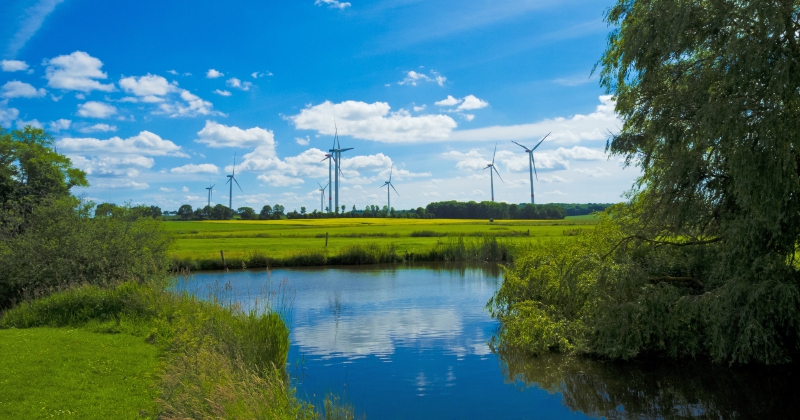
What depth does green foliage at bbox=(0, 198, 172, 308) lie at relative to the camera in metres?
20.3

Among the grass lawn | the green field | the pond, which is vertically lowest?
the pond

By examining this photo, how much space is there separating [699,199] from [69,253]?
2135cm

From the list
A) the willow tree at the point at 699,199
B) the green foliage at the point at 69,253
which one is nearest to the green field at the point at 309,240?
the green foliage at the point at 69,253

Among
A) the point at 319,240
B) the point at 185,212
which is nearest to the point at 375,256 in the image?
the point at 319,240

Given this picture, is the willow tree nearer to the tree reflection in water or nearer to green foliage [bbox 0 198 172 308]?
the tree reflection in water

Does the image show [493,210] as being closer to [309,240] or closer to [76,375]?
[309,240]

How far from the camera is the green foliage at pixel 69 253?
2028 centimetres

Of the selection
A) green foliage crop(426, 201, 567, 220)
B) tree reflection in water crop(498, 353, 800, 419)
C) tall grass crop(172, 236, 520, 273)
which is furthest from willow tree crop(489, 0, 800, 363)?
green foliage crop(426, 201, 567, 220)

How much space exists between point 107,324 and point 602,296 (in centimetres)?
1426

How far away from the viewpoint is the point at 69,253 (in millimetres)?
21078

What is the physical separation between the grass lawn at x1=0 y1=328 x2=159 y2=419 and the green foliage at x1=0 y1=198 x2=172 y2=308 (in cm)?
562

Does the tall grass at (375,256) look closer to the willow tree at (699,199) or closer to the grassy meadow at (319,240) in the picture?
the grassy meadow at (319,240)

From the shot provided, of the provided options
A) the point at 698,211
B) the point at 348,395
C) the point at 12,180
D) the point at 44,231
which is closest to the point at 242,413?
the point at 348,395

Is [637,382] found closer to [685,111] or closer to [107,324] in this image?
[685,111]
